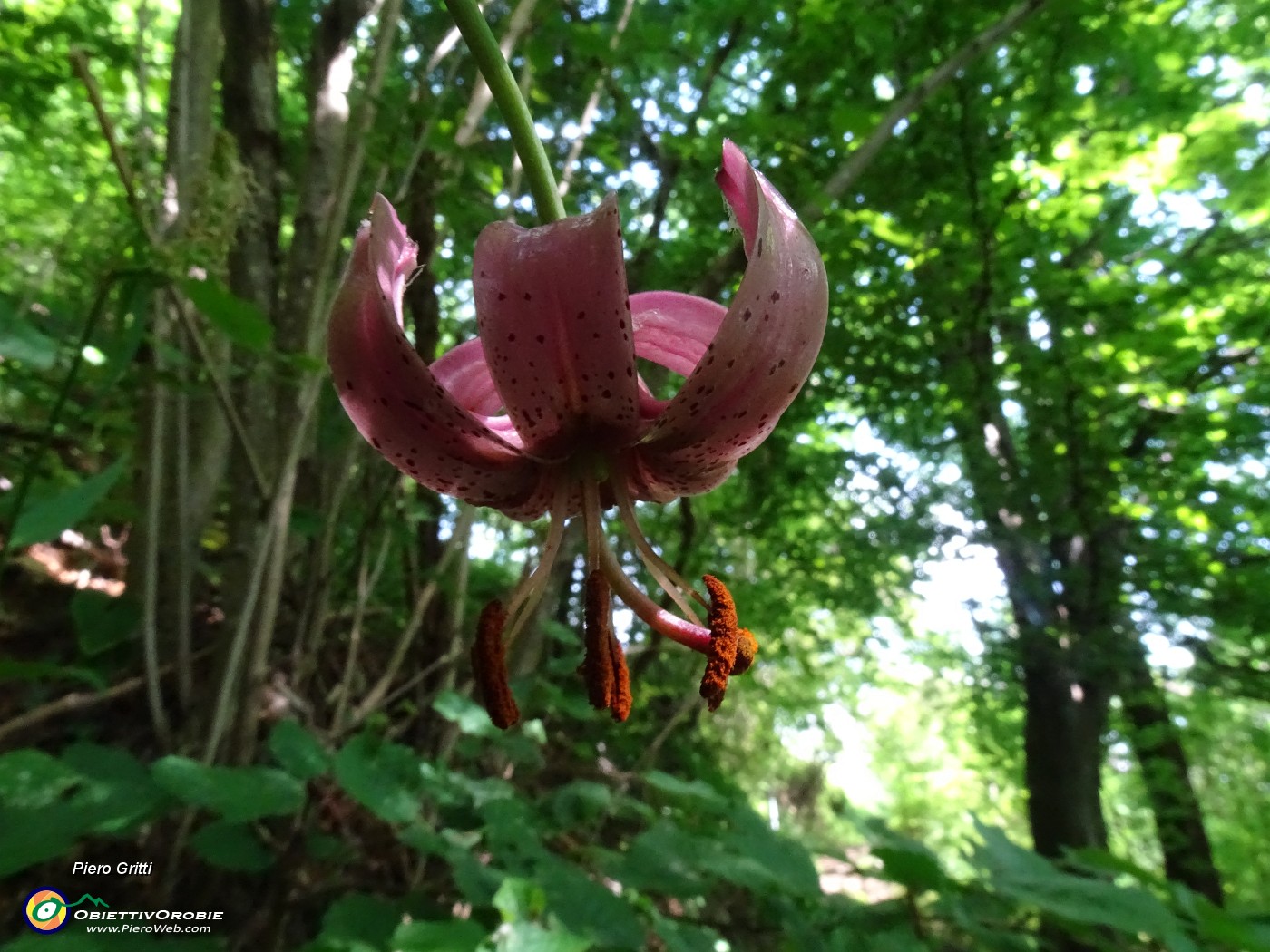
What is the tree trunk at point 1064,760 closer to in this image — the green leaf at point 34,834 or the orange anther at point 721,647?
the orange anther at point 721,647

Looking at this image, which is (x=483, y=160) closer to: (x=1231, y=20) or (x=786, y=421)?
(x=786, y=421)

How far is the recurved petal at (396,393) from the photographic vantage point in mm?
428

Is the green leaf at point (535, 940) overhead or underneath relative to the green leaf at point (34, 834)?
underneath

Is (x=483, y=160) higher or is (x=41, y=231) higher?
(x=41, y=231)

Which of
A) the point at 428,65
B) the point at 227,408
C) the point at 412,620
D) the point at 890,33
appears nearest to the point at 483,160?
the point at 428,65

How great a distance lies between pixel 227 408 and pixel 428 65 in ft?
2.82

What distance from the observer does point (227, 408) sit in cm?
119

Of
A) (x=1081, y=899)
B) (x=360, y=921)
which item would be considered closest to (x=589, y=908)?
(x=360, y=921)

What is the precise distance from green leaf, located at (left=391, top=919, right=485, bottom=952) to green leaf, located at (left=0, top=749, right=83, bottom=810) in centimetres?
41

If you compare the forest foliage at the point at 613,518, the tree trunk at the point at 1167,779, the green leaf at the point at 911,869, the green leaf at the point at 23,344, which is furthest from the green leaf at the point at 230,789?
the tree trunk at the point at 1167,779

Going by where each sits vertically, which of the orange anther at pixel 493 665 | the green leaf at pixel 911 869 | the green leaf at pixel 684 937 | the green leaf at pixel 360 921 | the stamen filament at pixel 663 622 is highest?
the stamen filament at pixel 663 622

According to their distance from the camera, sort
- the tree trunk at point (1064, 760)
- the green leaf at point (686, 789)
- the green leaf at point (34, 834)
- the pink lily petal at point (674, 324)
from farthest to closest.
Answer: the tree trunk at point (1064, 760)
the green leaf at point (686, 789)
the green leaf at point (34, 834)
the pink lily petal at point (674, 324)

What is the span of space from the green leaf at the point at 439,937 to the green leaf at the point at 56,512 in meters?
0.57

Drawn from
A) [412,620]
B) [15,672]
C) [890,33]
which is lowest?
[15,672]
